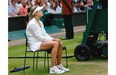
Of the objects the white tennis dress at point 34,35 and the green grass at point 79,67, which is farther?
the green grass at point 79,67

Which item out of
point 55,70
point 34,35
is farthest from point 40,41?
point 55,70

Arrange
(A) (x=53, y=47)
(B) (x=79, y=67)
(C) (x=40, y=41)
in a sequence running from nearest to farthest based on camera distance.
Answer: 1. (A) (x=53, y=47)
2. (C) (x=40, y=41)
3. (B) (x=79, y=67)

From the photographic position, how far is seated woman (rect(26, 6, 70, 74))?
723 cm

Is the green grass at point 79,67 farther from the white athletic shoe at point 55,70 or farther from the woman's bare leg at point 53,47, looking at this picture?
the woman's bare leg at point 53,47

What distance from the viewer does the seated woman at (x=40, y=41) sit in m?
7.23

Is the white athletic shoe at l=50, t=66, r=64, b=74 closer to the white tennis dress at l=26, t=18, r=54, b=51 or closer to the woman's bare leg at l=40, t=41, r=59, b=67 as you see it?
the woman's bare leg at l=40, t=41, r=59, b=67

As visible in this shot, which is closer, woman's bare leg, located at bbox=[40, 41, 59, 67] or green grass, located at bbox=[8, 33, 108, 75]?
woman's bare leg, located at bbox=[40, 41, 59, 67]

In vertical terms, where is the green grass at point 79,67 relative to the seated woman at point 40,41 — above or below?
below

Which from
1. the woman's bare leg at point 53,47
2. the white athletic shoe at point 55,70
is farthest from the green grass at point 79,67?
the woman's bare leg at point 53,47

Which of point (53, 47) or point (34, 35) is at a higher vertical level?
point (34, 35)

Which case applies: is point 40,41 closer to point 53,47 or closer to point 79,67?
point 53,47


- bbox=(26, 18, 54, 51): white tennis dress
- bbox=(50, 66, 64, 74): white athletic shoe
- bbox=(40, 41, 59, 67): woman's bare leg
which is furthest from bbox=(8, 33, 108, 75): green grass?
bbox=(26, 18, 54, 51): white tennis dress

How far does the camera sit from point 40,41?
7.36 m
